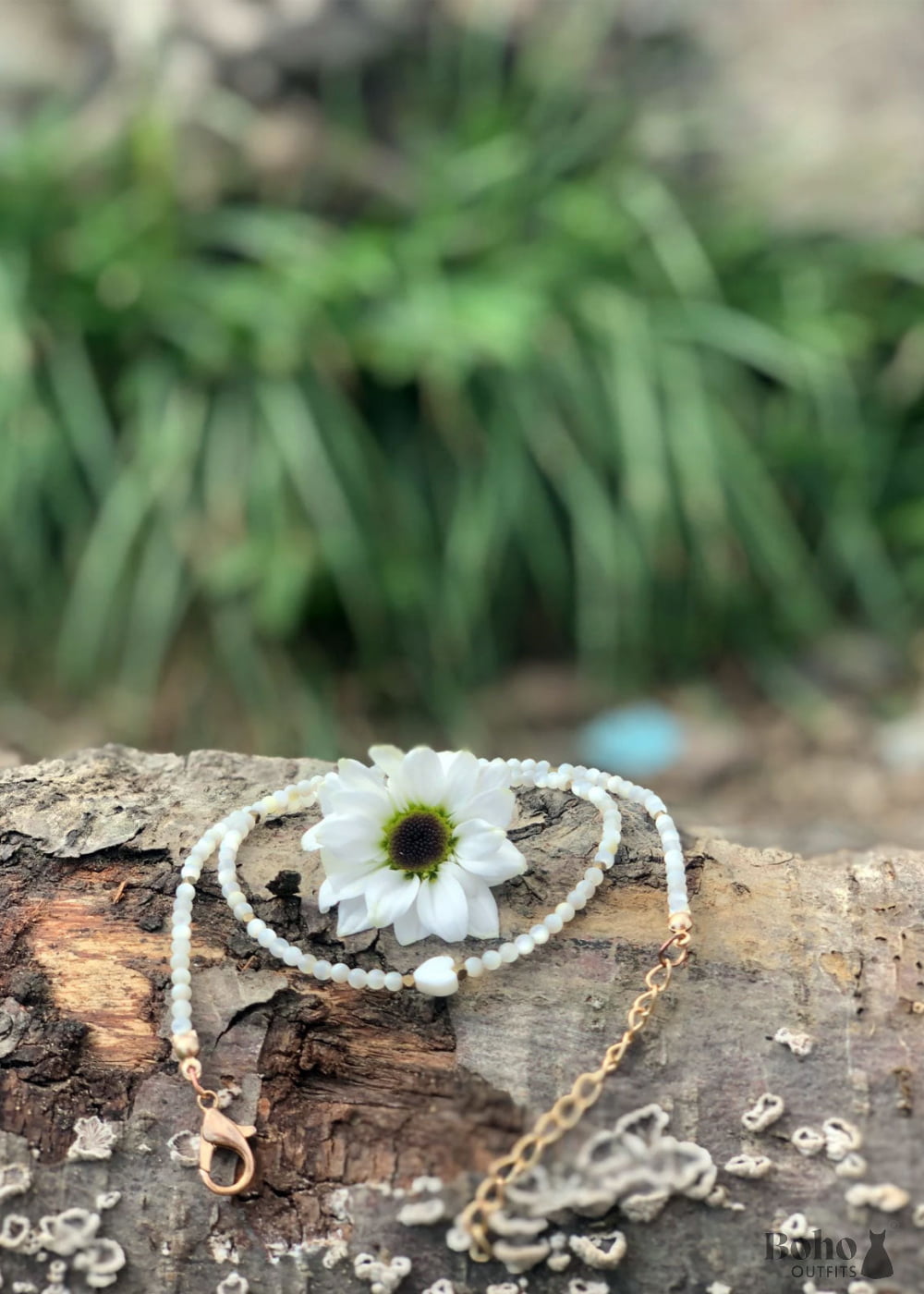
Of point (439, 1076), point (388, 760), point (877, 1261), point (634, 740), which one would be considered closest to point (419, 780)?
point (388, 760)

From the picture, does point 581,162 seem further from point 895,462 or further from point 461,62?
point 895,462

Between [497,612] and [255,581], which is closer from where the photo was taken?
[255,581]

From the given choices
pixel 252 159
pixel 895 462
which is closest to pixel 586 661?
pixel 895 462

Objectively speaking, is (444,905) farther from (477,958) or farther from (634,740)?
(634,740)

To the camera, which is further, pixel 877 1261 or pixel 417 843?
pixel 417 843

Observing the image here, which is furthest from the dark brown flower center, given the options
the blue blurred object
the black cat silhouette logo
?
the blue blurred object

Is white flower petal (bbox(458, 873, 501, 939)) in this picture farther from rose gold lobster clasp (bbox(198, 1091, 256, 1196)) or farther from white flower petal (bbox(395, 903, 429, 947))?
rose gold lobster clasp (bbox(198, 1091, 256, 1196))

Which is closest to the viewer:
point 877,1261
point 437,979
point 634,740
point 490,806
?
point 877,1261
